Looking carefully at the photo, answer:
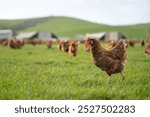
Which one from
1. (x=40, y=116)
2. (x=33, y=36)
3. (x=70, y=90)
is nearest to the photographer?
(x=40, y=116)

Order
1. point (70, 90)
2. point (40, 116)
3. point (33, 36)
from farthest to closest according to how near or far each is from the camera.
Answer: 1. point (33, 36)
2. point (70, 90)
3. point (40, 116)

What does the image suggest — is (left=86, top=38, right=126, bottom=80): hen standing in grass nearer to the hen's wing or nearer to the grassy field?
the hen's wing

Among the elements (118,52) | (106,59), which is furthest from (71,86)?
(118,52)

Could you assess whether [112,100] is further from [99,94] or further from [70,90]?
[70,90]

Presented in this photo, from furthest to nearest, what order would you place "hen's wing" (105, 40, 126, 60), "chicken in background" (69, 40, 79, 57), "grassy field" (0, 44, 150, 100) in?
1. "chicken in background" (69, 40, 79, 57)
2. "hen's wing" (105, 40, 126, 60)
3. "grassy field" (0, 44, 150, 100)

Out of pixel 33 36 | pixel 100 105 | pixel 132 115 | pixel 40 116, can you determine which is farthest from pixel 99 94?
pixel 33 36

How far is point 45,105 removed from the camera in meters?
4.63

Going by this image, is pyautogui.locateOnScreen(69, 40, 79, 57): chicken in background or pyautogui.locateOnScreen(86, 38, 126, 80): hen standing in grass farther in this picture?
pyautogui.locateOnScreen(69, 40, 79, 57): chicken in background

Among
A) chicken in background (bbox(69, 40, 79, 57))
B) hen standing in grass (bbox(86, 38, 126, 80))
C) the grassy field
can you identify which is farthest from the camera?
chicken in background (bbox(69, 40, 79, 57))

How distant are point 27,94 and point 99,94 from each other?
1009mm

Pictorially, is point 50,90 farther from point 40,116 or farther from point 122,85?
point 122,85

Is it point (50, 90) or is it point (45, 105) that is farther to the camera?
point (50, 90)

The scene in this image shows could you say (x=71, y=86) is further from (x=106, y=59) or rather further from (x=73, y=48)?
(x=73, y=48)

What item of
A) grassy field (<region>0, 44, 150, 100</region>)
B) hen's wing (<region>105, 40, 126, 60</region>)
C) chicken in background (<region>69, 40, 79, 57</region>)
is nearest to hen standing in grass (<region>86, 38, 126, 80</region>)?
hen's wing (<region>105, 40, 126, 60</region>)
